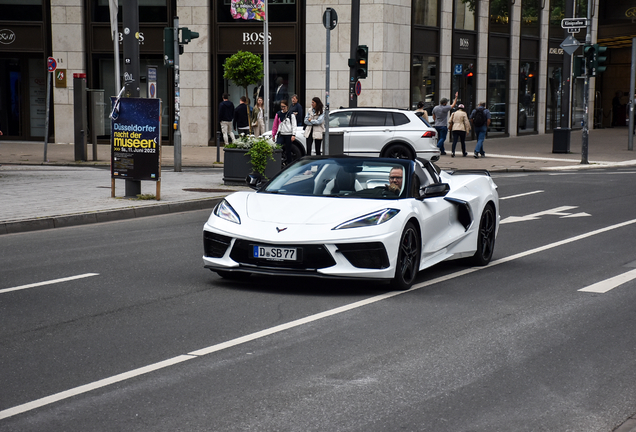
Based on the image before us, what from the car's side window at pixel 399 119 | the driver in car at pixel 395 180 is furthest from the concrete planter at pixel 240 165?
the driver in car at pixel 395 180

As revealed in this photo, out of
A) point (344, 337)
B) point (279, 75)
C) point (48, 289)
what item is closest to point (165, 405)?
point (344, 337)

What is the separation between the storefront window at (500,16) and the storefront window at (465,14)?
1589 mm

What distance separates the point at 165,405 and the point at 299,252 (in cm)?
315

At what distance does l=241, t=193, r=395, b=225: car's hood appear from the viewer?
8195 millimetres

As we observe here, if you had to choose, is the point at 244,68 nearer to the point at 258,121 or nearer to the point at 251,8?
the point at 251,8

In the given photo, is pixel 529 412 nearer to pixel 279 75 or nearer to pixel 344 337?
pixel 344 337

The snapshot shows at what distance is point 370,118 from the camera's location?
24500mm

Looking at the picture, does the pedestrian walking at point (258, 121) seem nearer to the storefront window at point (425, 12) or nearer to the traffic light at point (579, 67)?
the storefront window at point (425, 12)

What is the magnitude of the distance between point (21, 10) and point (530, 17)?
22305mm

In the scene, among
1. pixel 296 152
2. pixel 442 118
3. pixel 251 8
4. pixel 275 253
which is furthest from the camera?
pixel 442 118

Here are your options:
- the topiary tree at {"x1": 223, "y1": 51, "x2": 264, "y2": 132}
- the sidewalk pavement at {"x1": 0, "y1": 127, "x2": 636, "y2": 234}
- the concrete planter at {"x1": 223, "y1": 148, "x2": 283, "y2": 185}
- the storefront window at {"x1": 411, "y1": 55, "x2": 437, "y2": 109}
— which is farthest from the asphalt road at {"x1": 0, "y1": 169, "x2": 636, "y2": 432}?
the storefront window at {"x1": 411, "y1": 55, "x2": 437, "y2": 109}

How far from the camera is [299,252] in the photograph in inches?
313

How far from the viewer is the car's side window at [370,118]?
80.2 ft

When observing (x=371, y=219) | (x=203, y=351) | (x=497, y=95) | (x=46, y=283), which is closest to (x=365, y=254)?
(x=371, y=219)
